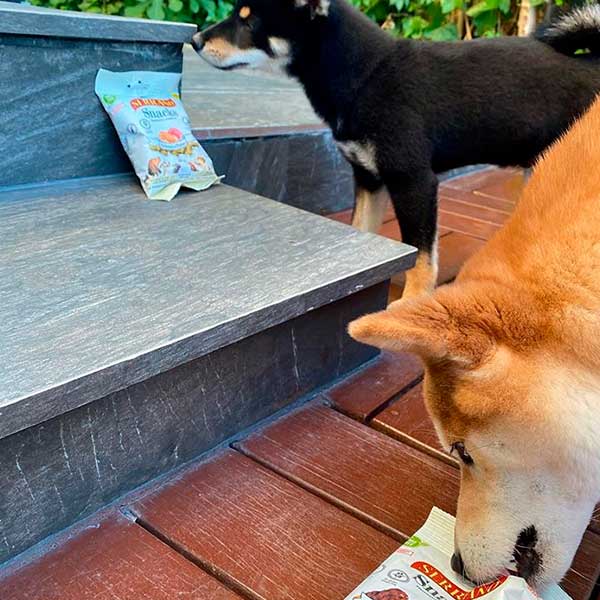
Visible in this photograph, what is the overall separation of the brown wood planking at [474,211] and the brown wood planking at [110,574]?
1.78m

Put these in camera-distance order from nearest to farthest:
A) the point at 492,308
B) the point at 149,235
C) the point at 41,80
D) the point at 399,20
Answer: the point at 492,308 < the point at 149,235 < the point at 41,80 < the point at 399,20

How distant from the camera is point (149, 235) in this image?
4.31 ft

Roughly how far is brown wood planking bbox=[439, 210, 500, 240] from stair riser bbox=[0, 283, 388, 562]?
3.31 feet

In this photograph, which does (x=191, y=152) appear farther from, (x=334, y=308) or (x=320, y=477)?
(x=320, y=477)

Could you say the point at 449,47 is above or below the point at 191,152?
above

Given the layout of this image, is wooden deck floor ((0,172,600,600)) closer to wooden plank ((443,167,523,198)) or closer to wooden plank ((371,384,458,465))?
wooden plank ((371,384,458,465))

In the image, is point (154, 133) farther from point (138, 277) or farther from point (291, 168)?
point (291, 168)

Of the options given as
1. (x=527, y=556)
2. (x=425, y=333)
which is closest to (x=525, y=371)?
(x=425, y=333)

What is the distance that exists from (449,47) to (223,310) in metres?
0.98

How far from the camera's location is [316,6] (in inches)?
65.7

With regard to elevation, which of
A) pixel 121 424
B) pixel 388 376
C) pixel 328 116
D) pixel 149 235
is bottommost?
pixel 388 376

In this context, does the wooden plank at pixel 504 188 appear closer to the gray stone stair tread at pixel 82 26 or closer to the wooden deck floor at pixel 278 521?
the gray stone stair tread at pixel 82 26

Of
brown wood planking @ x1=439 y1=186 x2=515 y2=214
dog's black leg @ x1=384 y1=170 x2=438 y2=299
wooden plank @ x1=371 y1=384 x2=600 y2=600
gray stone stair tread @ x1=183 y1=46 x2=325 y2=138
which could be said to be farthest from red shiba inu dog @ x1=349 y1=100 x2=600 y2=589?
brown wood planking @ x1=439 y1=186 x2=515 y2=214

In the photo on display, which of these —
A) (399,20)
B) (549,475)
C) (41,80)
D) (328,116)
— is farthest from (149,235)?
(399,20)
